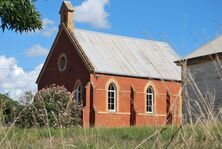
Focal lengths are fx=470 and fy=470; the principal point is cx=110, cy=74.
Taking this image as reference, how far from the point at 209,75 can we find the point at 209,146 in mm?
27698

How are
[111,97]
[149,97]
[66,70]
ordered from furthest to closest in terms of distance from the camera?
[66,70] < [149,97] < [111,97]

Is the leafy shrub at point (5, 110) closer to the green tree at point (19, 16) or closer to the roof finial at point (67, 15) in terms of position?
the green tree at point (19, 16)

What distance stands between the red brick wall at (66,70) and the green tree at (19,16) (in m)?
24.5

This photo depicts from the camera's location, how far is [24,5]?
658 inches

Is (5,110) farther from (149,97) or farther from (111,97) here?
(149,97)

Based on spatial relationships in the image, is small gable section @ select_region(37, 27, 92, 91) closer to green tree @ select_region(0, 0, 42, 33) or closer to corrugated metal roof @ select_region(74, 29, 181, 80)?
corrugated metal roof @ select_region(74, 29, 181, 80)

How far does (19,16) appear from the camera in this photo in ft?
54.0

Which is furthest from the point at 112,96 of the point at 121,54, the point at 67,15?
the point at 67,15

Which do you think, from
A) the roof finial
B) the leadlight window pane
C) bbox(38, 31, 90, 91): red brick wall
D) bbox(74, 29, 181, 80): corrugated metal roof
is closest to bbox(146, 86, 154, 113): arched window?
bbox(74, 29, 181, 80): corrugated metal roof

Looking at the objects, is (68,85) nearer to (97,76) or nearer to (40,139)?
(97,76)

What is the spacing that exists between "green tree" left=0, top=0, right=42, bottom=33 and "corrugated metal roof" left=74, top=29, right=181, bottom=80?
24.0 m

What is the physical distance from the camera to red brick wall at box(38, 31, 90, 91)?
4300cm

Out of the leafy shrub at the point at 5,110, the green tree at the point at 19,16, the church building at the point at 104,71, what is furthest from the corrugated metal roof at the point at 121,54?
the leafy shrub at the point at 5,110

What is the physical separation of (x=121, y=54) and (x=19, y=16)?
29289mm
